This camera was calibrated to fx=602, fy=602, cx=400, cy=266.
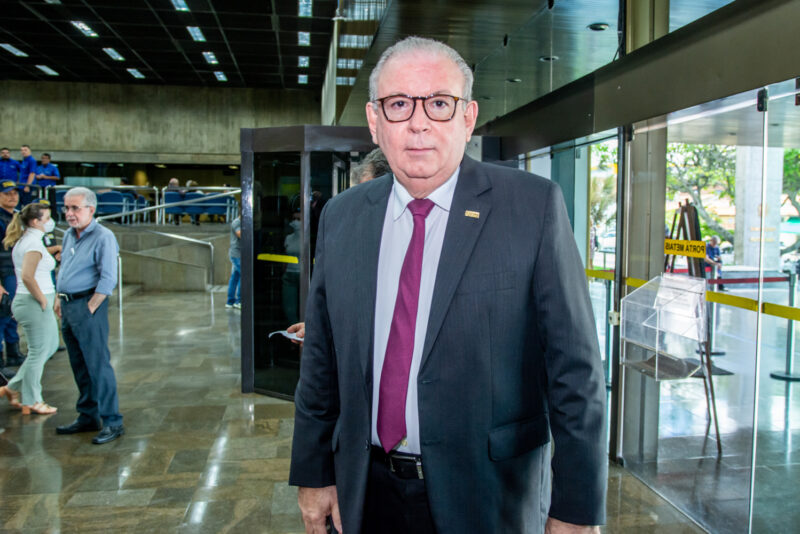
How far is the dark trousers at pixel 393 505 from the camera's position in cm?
135

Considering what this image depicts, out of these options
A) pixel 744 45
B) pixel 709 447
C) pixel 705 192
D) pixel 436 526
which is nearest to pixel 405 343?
pixel 436 526

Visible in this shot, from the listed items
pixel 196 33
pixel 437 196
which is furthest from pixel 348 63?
pixel 437 196

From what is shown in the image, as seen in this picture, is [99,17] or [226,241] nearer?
[99,17]

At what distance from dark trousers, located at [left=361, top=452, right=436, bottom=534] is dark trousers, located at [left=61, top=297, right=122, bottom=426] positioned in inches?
141

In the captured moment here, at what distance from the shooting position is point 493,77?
6172mm

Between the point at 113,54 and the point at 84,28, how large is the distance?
7.46 ft

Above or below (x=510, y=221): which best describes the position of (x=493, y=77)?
above

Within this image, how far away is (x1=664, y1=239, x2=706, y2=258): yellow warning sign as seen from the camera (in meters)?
3.43

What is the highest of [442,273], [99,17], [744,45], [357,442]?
[99,17]

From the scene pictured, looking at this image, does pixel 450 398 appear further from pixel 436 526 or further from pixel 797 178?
pixel 797 178

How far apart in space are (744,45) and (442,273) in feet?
6.99

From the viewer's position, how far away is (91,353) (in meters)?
4.31

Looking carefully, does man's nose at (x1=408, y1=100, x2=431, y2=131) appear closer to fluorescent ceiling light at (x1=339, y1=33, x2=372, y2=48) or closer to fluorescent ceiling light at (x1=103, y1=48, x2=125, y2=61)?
fluorescent ceiling light at (x1=339, y1=33, x2=372, y2=48)

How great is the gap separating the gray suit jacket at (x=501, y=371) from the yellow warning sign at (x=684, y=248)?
8.14 feet
